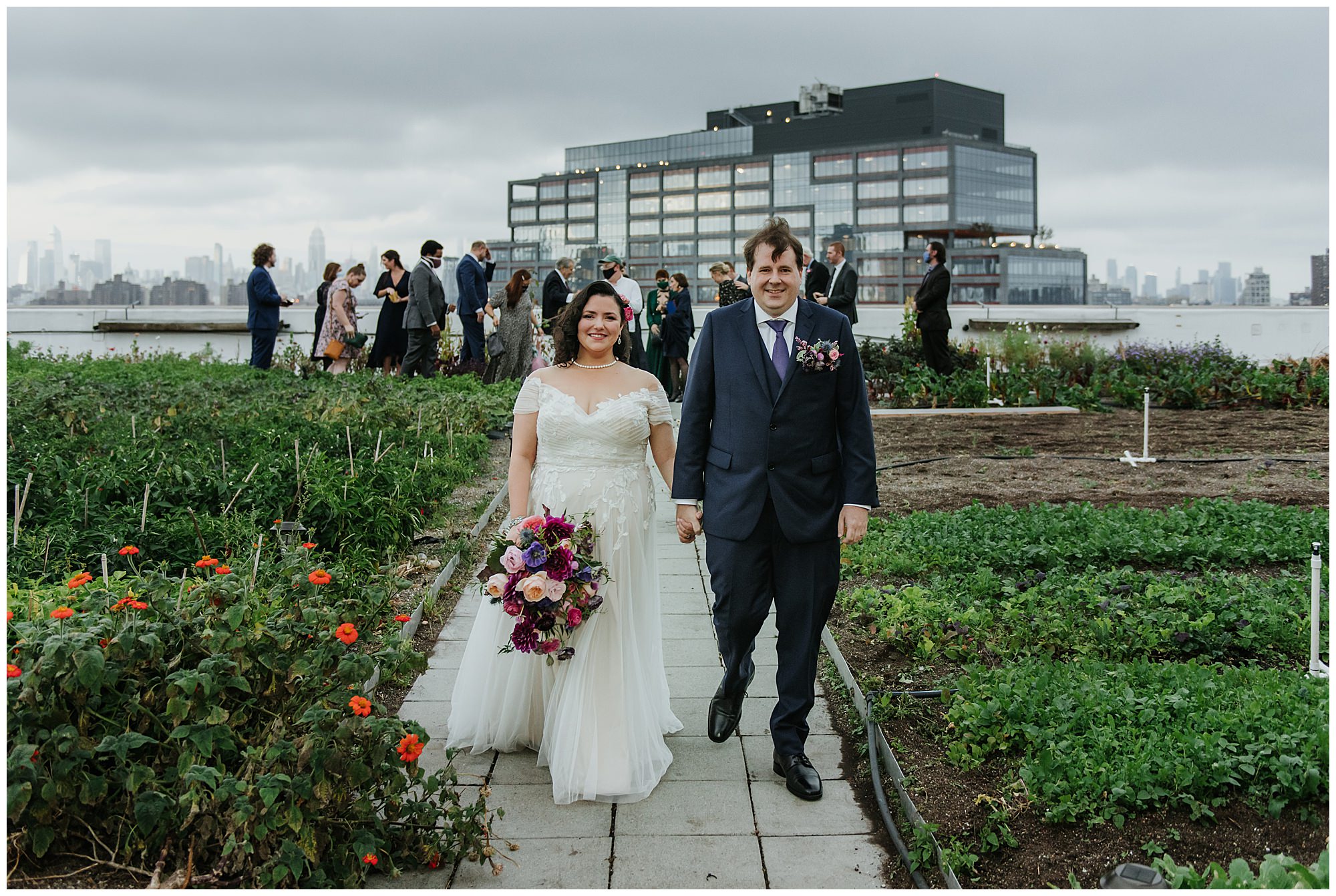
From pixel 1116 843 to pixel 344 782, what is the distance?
7.06ft

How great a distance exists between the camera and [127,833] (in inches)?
116

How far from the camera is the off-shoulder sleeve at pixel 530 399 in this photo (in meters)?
4.05

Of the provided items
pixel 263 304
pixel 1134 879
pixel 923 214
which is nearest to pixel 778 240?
pixel 1134 879

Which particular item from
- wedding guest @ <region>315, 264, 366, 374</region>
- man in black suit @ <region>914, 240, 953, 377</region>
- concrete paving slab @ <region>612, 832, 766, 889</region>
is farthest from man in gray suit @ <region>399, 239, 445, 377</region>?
concrete paving slab @ <region>612, 832, 766, 889</region>

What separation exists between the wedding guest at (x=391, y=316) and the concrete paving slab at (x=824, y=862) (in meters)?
11.9

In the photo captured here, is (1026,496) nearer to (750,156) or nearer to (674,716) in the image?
(674,716)

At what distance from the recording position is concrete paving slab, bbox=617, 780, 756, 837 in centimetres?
339

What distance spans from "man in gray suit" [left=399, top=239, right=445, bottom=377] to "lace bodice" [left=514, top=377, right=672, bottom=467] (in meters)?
10.0

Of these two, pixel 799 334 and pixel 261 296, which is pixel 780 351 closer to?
pixel 799 334

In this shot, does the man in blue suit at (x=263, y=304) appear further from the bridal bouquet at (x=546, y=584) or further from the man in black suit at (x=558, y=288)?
the bridal bouquet at (x=546, y=584)

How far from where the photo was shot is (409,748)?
117 inches

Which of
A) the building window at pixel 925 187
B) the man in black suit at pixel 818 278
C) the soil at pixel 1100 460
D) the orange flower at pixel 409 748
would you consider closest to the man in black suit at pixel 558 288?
the man in black suit at pixel 818 278

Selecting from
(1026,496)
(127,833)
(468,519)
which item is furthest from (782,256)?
(1026,496)

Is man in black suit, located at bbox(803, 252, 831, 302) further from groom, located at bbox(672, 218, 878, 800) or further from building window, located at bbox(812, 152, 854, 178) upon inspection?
building window, located at bbox(812, 152, 854, 178)
